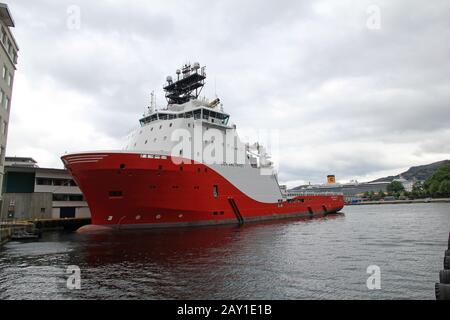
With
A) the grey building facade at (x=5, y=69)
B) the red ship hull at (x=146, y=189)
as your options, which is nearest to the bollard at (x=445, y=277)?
the red ship hull at (x=146, y=189)

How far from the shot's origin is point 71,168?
21859 millimetres

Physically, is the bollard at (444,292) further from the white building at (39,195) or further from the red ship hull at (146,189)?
the white building at (39,195)

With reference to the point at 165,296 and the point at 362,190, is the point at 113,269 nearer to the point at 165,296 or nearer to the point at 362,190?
the point at 165,296

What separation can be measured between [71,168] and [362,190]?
162 metres

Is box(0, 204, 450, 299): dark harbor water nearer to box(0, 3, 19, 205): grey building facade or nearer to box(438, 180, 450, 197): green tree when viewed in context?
box(0, 3, 19, 205): grey building facade

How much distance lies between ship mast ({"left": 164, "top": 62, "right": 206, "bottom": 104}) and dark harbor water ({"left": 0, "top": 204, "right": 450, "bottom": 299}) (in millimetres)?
18757

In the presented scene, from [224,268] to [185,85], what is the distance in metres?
25.1

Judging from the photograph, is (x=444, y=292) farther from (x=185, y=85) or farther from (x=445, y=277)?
(x=185, y=85)

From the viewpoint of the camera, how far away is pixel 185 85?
32.8 metres

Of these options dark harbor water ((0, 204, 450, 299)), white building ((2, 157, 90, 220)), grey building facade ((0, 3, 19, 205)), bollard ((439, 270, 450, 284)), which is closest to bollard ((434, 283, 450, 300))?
bollard ((439, 270, 450, 284))

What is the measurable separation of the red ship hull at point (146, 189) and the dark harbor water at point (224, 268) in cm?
426

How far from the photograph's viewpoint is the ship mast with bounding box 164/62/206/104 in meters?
31.8

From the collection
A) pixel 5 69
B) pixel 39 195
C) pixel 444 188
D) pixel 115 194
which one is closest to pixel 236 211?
pixel 115 194

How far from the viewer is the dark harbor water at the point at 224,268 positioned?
8430 millimetres
